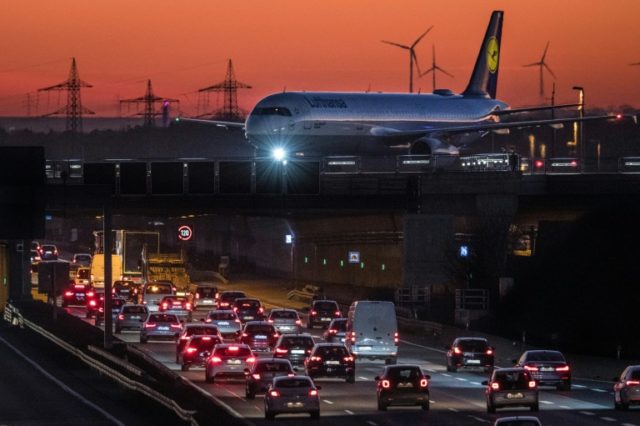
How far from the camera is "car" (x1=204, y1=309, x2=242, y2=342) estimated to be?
63719 millimetres

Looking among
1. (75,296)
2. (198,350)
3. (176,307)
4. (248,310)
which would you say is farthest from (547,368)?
(75,296)

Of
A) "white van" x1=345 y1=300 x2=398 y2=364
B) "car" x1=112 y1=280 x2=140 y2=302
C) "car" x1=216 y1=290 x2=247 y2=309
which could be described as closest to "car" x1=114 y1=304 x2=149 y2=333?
"car" x1=216 y1=290 x2=247 y2=309

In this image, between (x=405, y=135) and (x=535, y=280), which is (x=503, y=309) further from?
(x=405, y=135)

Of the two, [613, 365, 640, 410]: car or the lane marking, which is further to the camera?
[613, 365, 640, 410]: car

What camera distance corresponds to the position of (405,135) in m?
91.3

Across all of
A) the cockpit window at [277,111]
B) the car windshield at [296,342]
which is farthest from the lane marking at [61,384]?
the cockpit window at [277,111]

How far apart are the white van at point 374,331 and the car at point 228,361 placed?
29.5 ft

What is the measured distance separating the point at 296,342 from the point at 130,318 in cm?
1945

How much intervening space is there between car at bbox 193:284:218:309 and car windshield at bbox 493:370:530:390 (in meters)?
49.8

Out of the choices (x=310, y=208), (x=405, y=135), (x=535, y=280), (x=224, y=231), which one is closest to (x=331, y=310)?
(x=310, y=208)

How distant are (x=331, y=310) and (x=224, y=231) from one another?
66.4 meters

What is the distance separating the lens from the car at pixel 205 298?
87.4 m

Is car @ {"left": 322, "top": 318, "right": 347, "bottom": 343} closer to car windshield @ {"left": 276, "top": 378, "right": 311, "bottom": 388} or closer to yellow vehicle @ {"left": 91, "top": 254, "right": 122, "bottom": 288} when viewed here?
car windshield @ {"left": 276, "top": 378, "right": 311, "bottom": 388}

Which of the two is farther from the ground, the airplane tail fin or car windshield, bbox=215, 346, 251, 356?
the airplane tail fin
